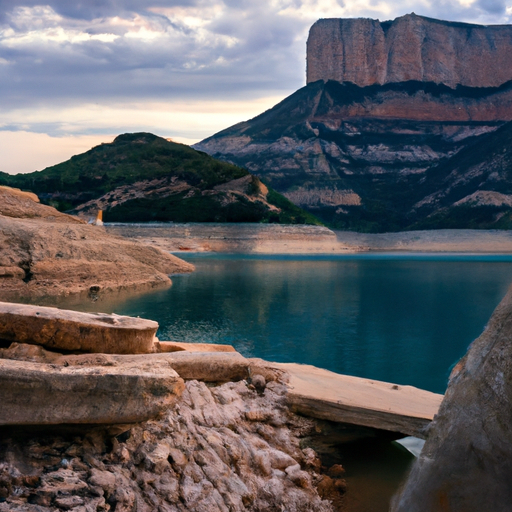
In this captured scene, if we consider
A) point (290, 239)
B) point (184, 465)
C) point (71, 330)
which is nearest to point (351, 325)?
point (71, 330)

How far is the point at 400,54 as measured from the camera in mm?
122812

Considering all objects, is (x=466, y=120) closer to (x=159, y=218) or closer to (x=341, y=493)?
(x=159, y=218)

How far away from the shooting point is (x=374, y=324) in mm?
17047

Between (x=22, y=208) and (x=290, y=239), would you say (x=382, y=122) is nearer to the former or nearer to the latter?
(x=290, y=239)

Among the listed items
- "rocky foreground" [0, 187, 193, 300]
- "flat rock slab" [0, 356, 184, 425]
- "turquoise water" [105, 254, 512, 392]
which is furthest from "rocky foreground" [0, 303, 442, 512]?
"rocky foreground" [0, 187, 193, 300]

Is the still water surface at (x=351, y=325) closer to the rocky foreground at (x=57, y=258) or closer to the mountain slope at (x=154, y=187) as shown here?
the rocky foreground at (x=57, y=258)

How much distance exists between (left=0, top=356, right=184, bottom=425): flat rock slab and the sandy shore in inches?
2085

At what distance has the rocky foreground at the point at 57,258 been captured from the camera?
18750mm

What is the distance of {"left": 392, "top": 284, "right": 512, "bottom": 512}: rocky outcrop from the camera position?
2.83m

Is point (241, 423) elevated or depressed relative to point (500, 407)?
depressed

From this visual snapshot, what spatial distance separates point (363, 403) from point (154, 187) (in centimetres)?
8306

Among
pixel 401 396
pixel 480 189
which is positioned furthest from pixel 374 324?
pixel 480 189

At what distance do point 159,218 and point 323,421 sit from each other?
243ft

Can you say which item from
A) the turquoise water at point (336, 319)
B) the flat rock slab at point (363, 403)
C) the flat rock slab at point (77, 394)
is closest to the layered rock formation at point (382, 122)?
the turquoise water at point (336, 319)
